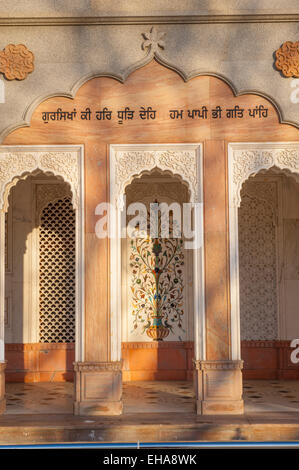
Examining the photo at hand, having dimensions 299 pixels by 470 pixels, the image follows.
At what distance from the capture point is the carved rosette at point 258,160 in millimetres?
5605

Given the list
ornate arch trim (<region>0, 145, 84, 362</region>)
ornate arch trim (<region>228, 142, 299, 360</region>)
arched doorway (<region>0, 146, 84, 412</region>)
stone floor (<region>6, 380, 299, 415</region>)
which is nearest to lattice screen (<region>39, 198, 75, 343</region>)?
arched doorway (<region>0, 146, 84, 412</region>)

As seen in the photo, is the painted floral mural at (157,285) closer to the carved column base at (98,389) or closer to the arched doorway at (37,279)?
the arched doorway at (37,279)

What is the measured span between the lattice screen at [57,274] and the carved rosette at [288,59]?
121 inches

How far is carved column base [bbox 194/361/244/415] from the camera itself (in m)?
5.35

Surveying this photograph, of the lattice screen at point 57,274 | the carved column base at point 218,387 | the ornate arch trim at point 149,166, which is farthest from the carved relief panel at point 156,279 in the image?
the carved column base at point 218,387

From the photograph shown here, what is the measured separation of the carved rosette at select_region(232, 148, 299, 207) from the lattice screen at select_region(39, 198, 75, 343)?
2.55 meters

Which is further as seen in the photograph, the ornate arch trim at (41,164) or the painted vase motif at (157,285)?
the painted vase motif at (157,285)

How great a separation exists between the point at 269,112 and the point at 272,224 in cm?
204

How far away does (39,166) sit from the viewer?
18.5 ft

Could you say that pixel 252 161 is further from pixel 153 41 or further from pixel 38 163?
pixel 38 163

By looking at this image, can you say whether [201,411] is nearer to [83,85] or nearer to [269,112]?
[269,112]

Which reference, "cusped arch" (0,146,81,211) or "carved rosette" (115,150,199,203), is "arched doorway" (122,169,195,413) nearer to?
"carved rosette" (115,150,199,203)
